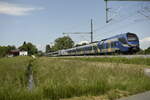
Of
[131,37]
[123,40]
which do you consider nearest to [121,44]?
[123,40]

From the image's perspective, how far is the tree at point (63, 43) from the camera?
420 ft

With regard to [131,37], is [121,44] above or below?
below

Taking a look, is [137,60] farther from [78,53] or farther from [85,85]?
[78,53]

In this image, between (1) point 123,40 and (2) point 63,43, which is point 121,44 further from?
(2) point 63,43

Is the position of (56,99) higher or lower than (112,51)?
lower

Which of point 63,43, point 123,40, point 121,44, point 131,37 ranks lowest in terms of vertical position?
point 121,44

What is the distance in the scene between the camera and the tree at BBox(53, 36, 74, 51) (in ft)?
420

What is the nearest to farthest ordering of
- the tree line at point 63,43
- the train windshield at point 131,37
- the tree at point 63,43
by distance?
the train windshield at point 131,37 < the tree at point 63,43 < the tree line at point 63,43

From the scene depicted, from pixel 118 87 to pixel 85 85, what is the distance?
1492 mm

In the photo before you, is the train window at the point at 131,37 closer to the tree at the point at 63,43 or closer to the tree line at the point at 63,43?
the tree at the point at 63,43

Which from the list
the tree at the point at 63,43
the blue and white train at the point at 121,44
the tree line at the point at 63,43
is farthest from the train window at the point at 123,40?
the tree line at the point at 63,43

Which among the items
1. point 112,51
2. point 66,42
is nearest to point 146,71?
point 112,51

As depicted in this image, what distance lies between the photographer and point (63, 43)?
131 meters

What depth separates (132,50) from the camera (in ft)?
98.8
